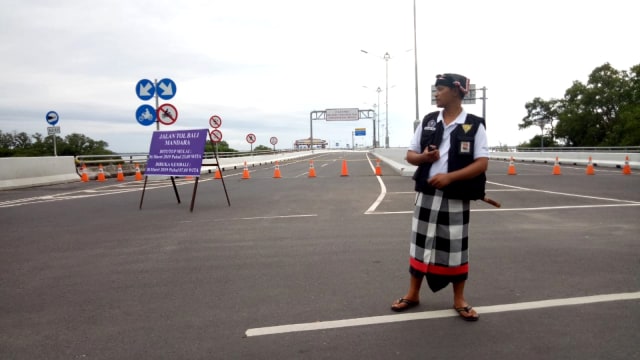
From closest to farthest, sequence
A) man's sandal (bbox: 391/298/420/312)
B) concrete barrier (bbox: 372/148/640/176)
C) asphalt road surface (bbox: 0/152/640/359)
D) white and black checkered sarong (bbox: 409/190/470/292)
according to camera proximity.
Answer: asphalt road surface (bbox: 0/152/640/359) → white and black checkered sarong (bbox: 409/190/470/292) → man's sandal (bbox: 391/298/420/312) → concrete barrier (bbox: 372/148/640/176)

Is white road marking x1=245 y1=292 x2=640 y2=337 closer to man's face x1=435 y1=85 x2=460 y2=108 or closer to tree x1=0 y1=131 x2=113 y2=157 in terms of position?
man's face x1=435 y1=85 x2=460 y2=108

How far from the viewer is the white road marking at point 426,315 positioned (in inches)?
128

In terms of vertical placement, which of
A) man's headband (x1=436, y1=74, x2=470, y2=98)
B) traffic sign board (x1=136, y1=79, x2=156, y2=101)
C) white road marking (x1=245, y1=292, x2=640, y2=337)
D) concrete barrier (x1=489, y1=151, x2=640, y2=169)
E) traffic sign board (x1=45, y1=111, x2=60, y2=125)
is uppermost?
traffic sign board (x1=136, y1=79, x2=156, y2=101)

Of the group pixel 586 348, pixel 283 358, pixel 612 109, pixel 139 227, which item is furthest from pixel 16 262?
pixel 612 109

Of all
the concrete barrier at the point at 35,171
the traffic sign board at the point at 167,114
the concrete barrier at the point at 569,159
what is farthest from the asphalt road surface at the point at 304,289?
the concrete barrier at the point at 569,159

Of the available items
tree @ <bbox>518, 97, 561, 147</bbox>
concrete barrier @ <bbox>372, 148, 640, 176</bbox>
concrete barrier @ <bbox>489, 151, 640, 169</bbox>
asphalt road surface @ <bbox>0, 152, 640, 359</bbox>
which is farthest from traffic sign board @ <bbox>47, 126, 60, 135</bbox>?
tree @ <bbox>518, 97, 561, 147</bbox>

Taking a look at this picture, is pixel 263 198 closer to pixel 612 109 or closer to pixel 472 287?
pixel 472 287

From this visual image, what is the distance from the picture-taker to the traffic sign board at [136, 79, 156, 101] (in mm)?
16672

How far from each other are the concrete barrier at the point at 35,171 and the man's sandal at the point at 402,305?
54.8 feet

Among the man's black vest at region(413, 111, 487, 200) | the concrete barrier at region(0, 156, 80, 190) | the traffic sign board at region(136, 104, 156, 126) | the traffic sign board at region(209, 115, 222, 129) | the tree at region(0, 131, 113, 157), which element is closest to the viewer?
the man's black vest at region(413, 111, 487, 200)

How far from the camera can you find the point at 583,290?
396cm

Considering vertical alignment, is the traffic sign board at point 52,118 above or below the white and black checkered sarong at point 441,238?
above

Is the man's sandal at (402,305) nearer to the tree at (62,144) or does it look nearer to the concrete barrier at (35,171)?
the concrete barrier at (35,171)

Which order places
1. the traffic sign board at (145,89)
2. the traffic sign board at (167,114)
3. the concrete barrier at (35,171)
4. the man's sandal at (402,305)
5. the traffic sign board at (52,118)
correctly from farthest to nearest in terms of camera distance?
the traffic sign board at (52,118), the traffic sign board at (167,114), the traffic sign board at (145,89), the concrete barrier at (35,171), the man's sandal at (402,305)
